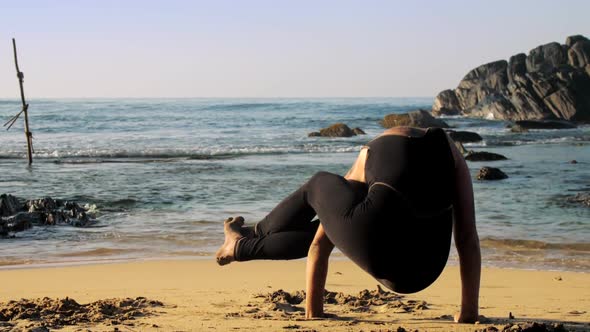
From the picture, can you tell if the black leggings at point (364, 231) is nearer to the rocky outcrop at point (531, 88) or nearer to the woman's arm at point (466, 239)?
the woman's arm at point (466, 239)

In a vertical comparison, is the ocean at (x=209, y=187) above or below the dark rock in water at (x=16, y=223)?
below

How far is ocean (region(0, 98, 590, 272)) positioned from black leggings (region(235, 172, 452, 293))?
131 mm

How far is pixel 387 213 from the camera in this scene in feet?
12.8

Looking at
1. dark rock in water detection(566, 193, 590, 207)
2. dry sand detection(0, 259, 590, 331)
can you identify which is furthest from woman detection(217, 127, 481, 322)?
dark rock in water detection(566, 193, 590, 207)

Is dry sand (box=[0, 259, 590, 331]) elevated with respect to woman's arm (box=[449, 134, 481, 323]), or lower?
lower

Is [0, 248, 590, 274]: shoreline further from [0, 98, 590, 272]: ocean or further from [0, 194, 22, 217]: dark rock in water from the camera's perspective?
[0, 194, 22, 217]: dark rock in water

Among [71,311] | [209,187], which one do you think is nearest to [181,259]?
[71,311]

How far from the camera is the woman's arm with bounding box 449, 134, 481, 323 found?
4.26 meters

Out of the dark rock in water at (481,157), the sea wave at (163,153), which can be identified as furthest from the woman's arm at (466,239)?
the sea wave at (163,153)

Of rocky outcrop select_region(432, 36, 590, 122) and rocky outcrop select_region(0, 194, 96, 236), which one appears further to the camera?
rocky outcrop select_region(432, 36, 590, 122)

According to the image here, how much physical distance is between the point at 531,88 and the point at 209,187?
3754 cm

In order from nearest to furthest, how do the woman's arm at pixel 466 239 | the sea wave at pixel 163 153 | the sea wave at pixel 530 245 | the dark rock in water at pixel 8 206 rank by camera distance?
the woman's arm at pixel 466 239
the sea wave at pixel 530 245
the dark rock in water at pixel 8 206
the sea wave at pixel 163 153

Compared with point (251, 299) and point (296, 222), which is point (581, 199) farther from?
point (296, 222)

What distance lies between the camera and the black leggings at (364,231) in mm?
3934
